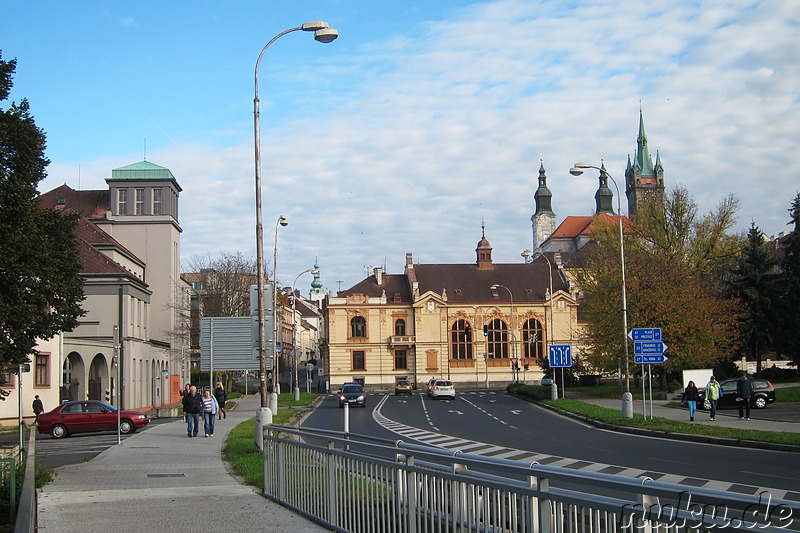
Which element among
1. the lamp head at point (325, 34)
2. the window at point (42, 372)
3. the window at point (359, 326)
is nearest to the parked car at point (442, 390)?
the window at point (42, 372)

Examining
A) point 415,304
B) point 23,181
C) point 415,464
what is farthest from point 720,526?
point 415,304

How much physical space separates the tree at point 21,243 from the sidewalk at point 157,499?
4.58 metres

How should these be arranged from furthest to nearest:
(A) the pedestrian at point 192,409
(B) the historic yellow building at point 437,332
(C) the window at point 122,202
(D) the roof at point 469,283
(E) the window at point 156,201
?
(D) the roof at point 469,283, (B) the historic yellow building at point 437,332, (E) the window at point 156,201, (C) the window at point 122,202, (A) the pedestrian at point 192,409

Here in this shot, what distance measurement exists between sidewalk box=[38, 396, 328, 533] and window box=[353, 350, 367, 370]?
232 feet

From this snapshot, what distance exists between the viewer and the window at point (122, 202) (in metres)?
66.6

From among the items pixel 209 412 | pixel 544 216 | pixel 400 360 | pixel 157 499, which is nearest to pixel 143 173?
pixel 400 360

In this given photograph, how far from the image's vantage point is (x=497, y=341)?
9331 cm

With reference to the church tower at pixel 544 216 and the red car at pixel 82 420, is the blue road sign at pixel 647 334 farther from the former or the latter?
the church tower at pixel 544 216

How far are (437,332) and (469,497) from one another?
3394 inches

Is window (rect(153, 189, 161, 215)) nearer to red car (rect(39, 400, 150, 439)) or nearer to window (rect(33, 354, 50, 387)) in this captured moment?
window (rect(33, 354, 50, 387))

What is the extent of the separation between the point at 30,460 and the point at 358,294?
274 feet

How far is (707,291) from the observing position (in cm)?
5072

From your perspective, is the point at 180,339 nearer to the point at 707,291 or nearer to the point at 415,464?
the point at 707,291

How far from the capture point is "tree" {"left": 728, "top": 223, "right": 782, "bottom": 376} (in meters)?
56.4
